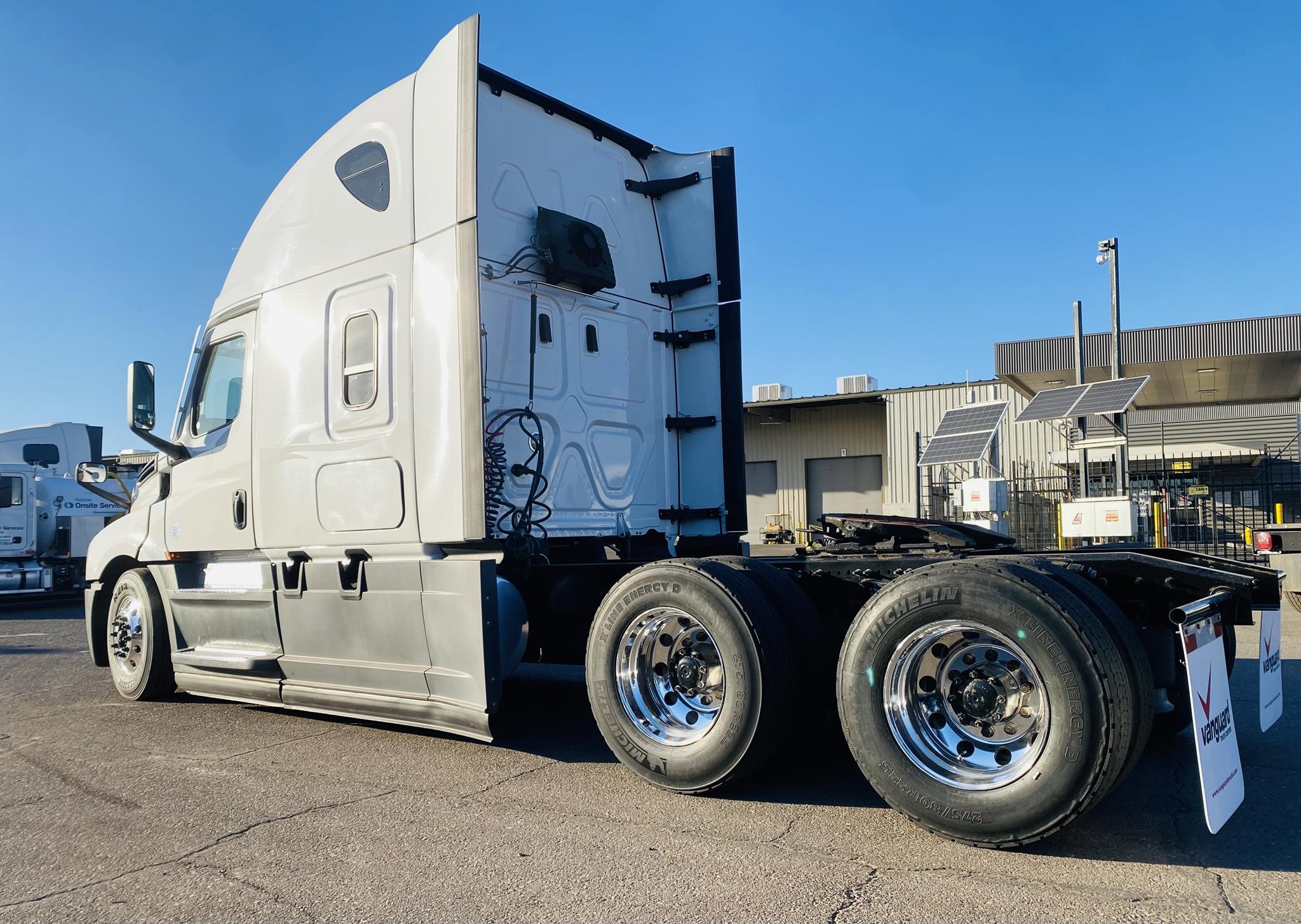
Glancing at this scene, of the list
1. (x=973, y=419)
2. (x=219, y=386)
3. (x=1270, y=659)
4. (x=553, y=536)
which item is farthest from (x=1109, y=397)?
(x=219, y=386)

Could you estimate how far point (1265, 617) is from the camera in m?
4.25

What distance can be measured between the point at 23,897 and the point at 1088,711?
3.65 metres

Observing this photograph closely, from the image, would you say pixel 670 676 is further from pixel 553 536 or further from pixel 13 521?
pixel 13 521

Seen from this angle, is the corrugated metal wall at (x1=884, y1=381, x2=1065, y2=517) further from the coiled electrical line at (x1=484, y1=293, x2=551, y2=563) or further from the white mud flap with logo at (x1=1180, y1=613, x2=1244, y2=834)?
the white mud flap with logo at (x1=1180, y1=613, x2=1244, y2=834)

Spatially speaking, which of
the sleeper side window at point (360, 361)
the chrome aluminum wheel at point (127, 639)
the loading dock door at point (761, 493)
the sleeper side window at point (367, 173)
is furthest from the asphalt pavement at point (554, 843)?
the loading dock door at point (761, 493)

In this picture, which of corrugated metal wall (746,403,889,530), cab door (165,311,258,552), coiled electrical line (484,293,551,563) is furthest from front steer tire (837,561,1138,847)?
corrugated metal wall (746,403,889,530)

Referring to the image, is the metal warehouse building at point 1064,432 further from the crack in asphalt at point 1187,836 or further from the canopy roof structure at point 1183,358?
the crack in asphalt at point 1187,836

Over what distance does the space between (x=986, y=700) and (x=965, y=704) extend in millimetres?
81

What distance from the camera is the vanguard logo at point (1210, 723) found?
3.28 m

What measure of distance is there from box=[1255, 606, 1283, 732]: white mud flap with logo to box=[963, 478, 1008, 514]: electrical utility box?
32.2 ft

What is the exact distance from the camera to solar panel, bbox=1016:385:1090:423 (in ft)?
49.2

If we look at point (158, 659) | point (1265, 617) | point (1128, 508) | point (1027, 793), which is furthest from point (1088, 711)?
point (1128, 508)

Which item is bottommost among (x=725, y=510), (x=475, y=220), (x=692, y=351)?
(x=725, y=510)

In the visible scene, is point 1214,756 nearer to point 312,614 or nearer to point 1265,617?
point 1265,617
